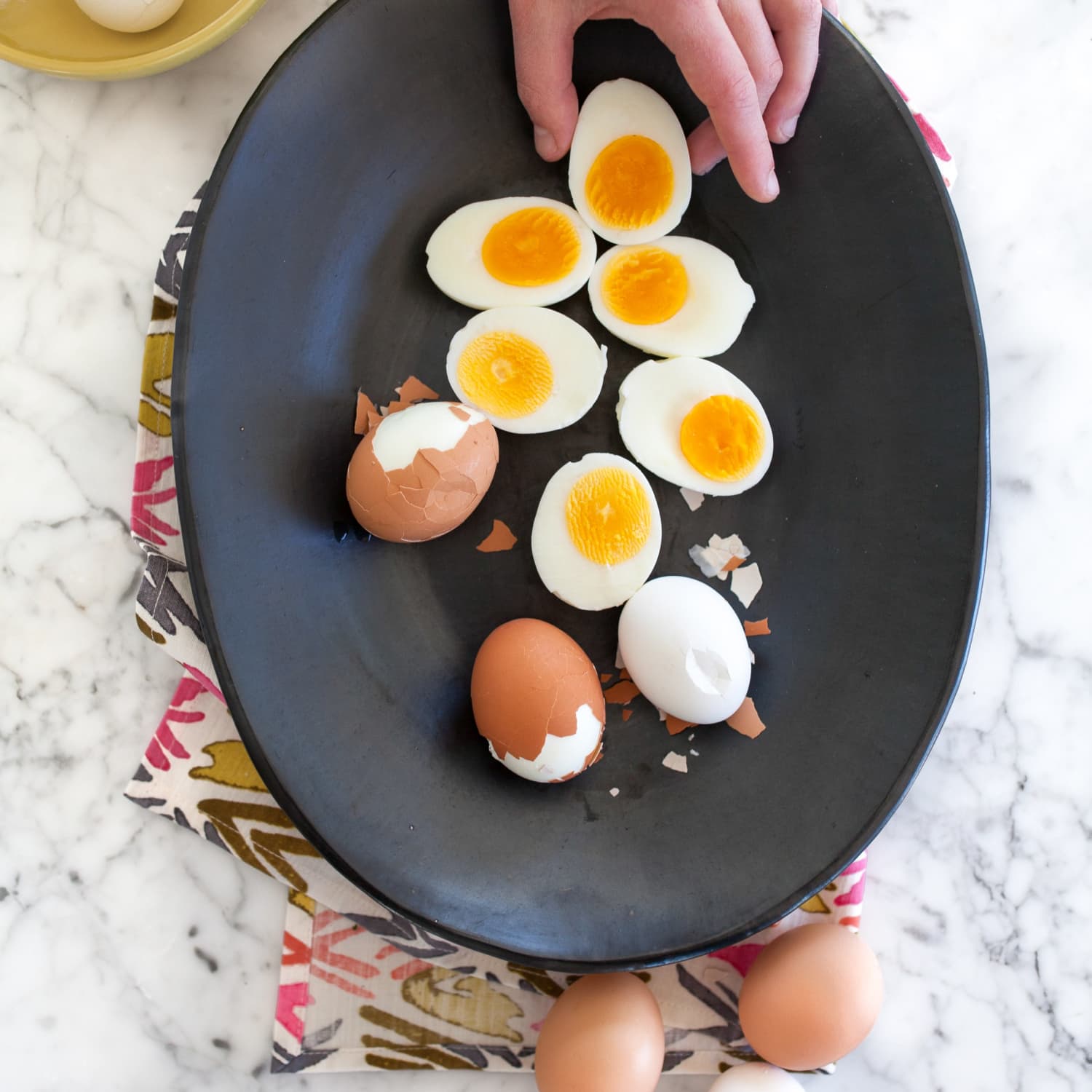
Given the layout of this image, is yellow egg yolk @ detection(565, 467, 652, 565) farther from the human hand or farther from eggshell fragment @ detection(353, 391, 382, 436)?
the human hand

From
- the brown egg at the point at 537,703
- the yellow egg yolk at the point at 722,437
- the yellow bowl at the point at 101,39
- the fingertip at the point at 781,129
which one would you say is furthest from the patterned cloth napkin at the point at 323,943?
the fingertip at the point at 781,129

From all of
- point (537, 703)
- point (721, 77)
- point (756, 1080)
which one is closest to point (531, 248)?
point (721, 77)

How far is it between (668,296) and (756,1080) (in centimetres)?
93

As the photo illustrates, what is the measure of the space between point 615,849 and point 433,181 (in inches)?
32.2

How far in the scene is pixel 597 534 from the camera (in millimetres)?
1049

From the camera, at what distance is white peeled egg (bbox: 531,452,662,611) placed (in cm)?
105

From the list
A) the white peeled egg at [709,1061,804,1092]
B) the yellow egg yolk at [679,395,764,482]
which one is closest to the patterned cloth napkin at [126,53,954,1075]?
the white peeled egg at [709,1061,804,1092]

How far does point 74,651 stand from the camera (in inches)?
43.5

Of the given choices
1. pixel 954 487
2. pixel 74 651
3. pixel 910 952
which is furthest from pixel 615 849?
pixel 74 651

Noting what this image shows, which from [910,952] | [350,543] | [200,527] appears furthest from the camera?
[910,952]

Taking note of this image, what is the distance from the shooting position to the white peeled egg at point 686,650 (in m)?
1.00

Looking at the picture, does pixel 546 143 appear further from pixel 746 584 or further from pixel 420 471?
pixel 746 584

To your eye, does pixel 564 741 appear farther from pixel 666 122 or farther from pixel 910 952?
pixel 666 122

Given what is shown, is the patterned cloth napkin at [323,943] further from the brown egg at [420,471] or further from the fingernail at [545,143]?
the fingernail at [545,143]
